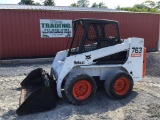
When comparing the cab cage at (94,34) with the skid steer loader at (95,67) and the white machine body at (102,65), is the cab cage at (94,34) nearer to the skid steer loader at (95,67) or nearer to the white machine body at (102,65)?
the skid steer loader at (95,67)

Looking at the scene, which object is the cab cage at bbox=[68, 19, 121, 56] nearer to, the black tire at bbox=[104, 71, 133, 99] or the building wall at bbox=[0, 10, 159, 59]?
the black tire at bbox=[104, 71, 133, 99]

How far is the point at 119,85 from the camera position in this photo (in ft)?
19.6

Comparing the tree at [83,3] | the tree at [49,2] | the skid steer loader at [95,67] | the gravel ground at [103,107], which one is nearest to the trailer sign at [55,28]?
the gravel ground at [103,107]

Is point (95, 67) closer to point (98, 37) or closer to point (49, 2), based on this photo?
point (98, 37)

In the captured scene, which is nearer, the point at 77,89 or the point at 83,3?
the point at 77,89

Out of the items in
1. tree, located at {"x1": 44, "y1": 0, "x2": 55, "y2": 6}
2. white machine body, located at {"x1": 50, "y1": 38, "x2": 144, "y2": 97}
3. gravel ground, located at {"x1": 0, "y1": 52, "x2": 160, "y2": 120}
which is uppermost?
tree, located at {"x1": 44, "y1": 0, "x2": 55, "y2": 6}

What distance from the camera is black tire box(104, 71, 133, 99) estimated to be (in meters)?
5.80

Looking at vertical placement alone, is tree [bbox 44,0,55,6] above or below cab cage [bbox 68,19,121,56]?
above

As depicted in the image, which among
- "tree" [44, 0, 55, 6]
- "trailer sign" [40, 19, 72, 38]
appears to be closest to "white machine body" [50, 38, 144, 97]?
"trailer sign" [40, 19, 72, 38]

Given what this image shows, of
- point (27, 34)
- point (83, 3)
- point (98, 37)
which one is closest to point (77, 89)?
point (98, 37)

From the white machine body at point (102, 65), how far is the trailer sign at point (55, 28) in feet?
21.2

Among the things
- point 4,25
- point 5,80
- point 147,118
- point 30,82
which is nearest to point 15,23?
point 4,25

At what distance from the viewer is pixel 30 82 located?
23.0 ft

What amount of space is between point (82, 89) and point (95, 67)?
26.2 inches
